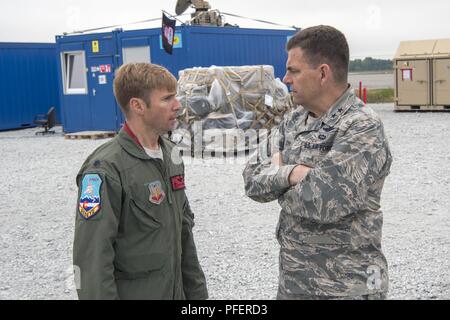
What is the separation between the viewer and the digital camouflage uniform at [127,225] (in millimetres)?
2121

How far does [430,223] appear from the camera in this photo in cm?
619

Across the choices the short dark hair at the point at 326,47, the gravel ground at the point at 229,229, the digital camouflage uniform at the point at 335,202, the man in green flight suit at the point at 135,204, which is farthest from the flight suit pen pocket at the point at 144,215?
the gravel ground at the point at 229,229

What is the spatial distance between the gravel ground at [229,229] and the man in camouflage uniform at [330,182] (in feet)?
7.28

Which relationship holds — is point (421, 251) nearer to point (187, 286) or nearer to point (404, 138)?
point (187, 286)

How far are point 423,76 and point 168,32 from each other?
9377 millimetres

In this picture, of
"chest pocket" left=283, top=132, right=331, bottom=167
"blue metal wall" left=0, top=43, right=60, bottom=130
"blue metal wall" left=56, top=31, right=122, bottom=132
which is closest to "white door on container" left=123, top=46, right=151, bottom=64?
"blue metal wall" left=56, top=31, right=122, bottom=132

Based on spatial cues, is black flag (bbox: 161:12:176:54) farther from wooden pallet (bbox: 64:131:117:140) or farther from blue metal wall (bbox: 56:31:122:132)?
wooden pallet (bbox: 64:131:117:140)

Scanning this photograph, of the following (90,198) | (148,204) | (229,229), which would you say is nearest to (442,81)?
(229,229)

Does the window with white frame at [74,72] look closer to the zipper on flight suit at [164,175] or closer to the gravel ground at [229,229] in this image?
the gravel ground at [229,229]

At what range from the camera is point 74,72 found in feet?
57.2

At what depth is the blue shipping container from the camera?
1548cm

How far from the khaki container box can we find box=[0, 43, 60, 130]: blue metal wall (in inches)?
477

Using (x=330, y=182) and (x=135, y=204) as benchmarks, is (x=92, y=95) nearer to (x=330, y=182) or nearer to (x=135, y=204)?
(x=135, y=204)

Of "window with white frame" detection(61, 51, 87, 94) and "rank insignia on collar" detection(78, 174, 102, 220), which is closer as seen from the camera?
"rank insignia on collar" detection(78, 174, 102, 220)
